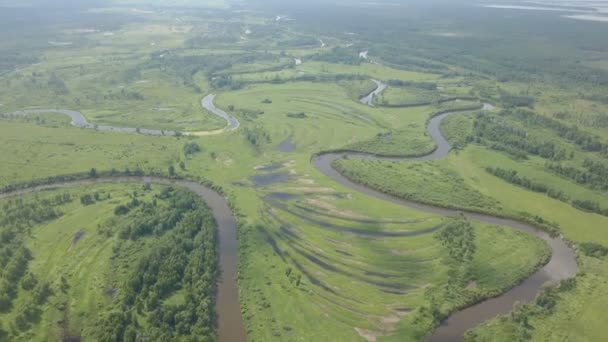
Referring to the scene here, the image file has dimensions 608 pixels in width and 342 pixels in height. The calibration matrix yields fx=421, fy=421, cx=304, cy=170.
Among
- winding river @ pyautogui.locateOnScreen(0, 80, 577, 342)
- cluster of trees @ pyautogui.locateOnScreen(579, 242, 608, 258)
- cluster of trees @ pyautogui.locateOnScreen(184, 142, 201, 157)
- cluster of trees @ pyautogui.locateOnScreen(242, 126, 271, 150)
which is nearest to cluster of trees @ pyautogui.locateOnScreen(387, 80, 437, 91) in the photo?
winding river @ pyautogui.locateOnScreen(0, 80, 577, 342)

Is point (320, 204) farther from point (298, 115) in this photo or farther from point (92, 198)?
point (298, 115)

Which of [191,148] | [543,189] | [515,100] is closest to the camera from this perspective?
[543,189]

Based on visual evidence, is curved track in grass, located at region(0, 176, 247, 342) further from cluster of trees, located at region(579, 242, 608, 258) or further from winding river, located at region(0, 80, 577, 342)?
cluster of trees, located at region(579, 242, 608, 258)

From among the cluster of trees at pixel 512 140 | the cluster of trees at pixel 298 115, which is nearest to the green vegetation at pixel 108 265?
the cluster of trees at pixel 298 115

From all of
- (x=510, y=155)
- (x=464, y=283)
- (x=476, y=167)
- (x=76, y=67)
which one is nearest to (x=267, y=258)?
(x=464, y=283)

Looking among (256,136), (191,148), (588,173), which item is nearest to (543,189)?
(588,173)

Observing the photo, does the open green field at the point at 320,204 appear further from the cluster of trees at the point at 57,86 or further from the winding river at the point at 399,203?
the winding river at the point at 399,203
